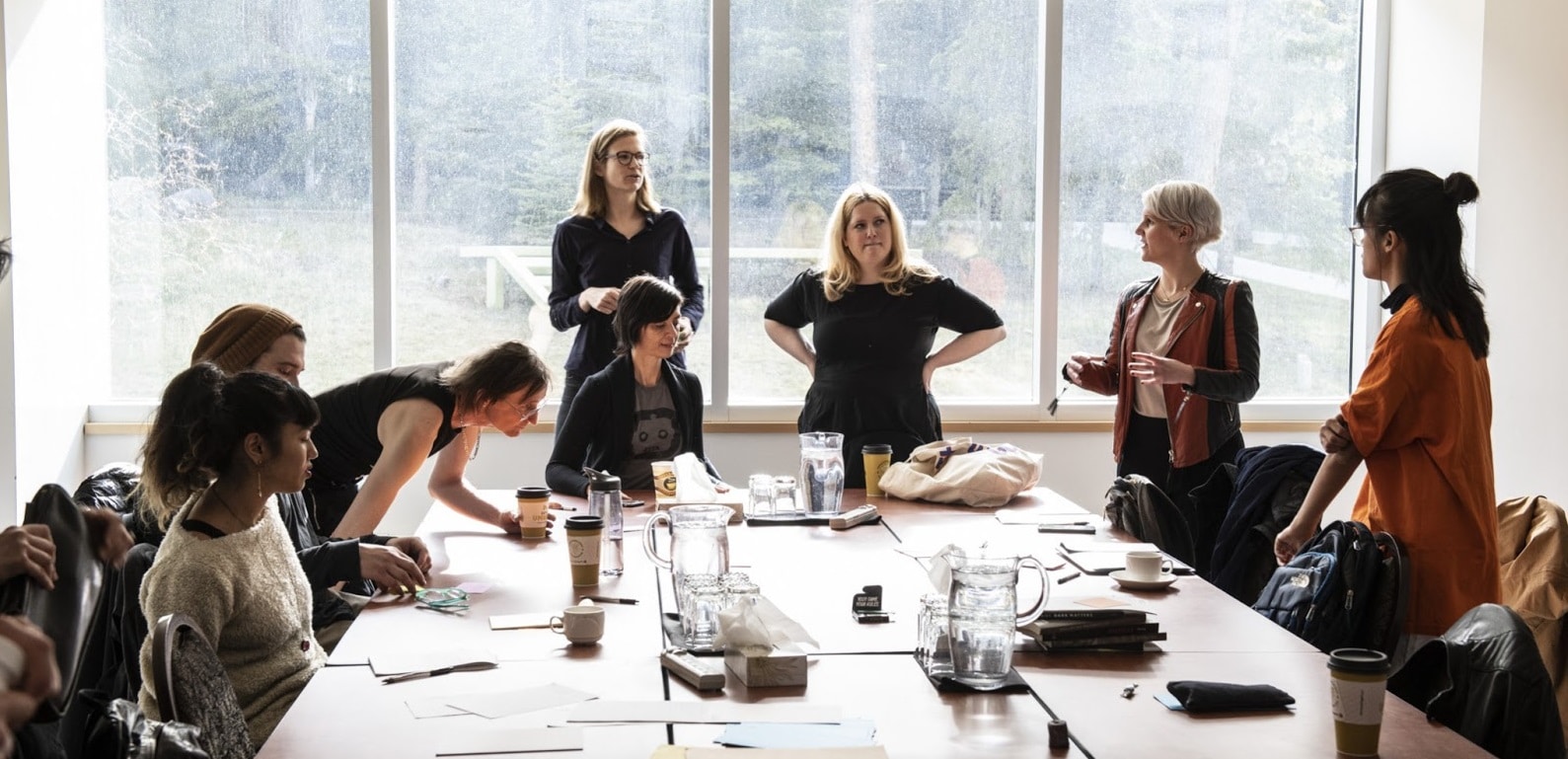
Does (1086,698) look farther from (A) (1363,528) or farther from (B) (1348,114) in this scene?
(B) (1348,114)

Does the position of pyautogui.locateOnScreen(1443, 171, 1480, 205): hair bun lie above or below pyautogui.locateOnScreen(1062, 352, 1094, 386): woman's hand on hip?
above

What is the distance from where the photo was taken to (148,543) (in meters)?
3.00

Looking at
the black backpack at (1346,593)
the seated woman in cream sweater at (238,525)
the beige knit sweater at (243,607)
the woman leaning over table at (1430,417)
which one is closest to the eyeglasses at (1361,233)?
the woman leaning over table at (1430,417)

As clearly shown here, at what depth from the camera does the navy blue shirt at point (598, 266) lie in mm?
5070

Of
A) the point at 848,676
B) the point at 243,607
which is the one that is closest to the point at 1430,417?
the point at 848,676

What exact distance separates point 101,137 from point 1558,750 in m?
5.43

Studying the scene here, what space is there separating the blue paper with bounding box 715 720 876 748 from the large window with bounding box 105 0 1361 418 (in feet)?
12.9

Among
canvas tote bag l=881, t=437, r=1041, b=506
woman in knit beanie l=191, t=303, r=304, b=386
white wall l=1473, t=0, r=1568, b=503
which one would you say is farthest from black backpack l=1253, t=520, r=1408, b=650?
→ white wall l=1473, t=0, r=1568, b=503

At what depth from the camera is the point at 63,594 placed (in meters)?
1.94

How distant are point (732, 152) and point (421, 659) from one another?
3831 mm

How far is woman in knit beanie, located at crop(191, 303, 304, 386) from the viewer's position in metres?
3.34

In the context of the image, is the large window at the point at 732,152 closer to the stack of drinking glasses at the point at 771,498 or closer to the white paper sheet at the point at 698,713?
the stack of drinking glasses at the point at 771,498

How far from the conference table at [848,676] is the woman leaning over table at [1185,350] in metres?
1.24

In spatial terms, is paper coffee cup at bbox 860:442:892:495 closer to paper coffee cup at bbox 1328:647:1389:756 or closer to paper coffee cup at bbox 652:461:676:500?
paper coffee cup at bbox 652:461:676:500
